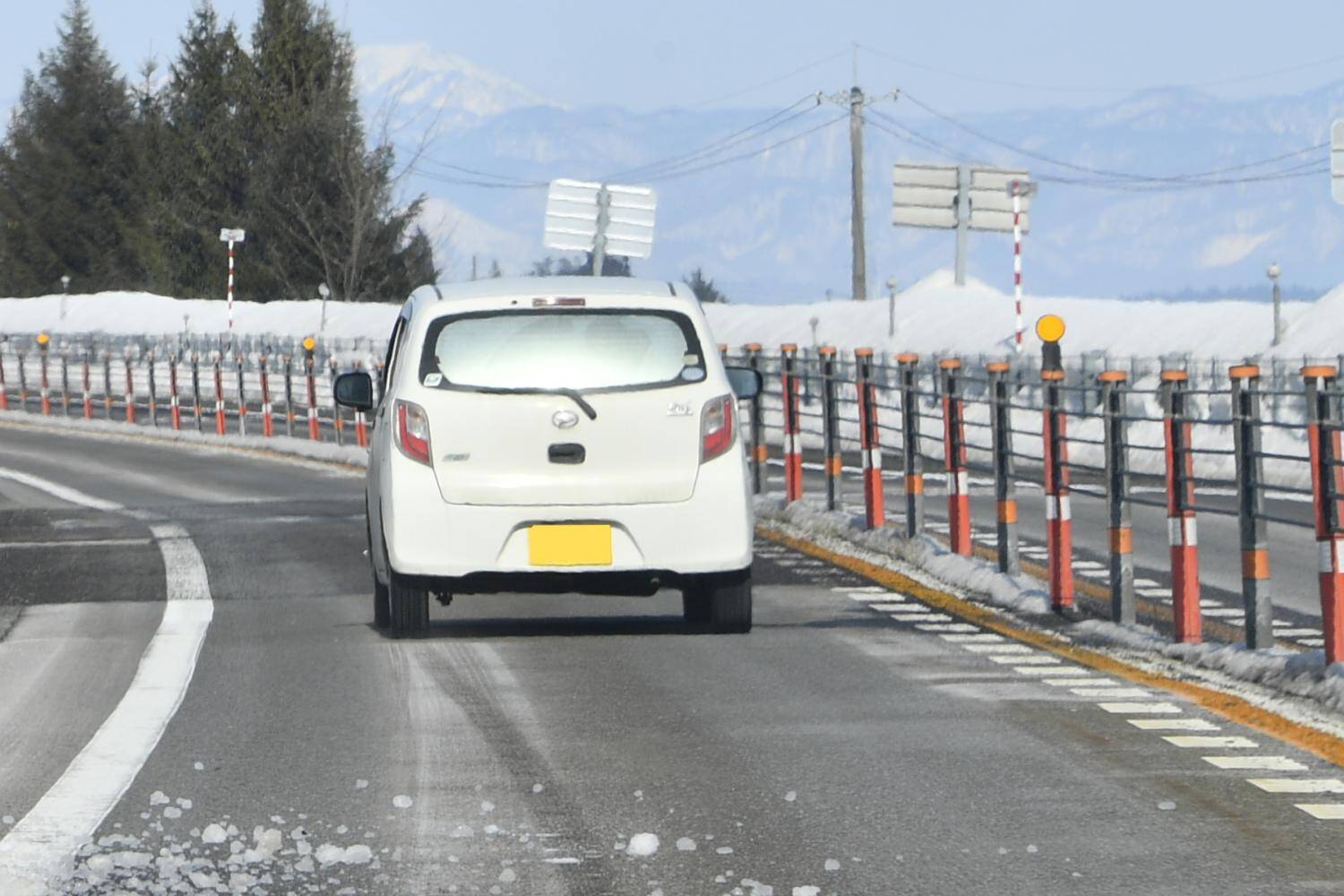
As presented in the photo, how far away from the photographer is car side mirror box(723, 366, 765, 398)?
12.6 m

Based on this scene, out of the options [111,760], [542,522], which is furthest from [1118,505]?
[111,760]

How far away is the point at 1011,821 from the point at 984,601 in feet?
21.1

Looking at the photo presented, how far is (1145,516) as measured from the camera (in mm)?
19797

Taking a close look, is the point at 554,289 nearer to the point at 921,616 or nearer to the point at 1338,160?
the point at 921,616

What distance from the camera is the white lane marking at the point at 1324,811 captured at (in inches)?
278

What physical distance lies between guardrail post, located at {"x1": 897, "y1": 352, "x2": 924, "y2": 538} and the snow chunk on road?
29.7 feet

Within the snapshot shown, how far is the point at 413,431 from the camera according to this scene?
11.5m

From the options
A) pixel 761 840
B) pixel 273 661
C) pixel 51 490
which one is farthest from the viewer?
pixel 51 490

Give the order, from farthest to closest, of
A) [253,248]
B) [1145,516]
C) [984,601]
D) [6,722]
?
[253,248]
[1145,516]
[984,601]
[6,722]

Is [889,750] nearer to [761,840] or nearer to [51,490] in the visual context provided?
[761,840]

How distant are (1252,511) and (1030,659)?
1110mm

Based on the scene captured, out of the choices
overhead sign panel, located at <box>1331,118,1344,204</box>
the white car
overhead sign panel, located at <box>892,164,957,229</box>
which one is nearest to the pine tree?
overhead sign panel, located at <box>892,164,957,229</box>

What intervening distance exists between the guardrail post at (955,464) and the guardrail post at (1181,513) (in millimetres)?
3428

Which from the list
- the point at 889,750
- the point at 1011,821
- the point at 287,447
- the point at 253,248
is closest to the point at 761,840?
the point at 1011,821
